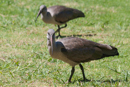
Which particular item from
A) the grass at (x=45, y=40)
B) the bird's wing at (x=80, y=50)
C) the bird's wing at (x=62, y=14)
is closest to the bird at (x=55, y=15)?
the bird's wing at (x=62, y=14)

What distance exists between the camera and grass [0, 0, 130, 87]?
5672 mm

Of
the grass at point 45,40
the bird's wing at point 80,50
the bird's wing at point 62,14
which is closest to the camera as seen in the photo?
the bird's wing at point 80,50

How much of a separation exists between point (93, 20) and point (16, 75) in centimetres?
612

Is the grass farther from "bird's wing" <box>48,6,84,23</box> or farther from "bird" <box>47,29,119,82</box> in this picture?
"bird's wing" <box>48,6,84,23</box>

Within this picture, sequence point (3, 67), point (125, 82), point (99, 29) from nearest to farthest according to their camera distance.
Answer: point (125, 82), point (3, 67), point (99, 29)

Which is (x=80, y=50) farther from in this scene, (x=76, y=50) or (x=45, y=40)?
(x=45, y=40)

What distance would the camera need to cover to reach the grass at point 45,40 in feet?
18.6

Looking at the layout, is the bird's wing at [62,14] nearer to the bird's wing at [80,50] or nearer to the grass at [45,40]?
the grass at [45,40]

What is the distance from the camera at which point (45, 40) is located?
8695mm

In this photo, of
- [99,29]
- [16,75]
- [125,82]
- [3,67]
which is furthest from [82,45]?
[99,29]

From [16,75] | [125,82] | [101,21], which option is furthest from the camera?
[101,21]

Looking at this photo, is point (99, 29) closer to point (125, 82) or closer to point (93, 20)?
point (93, 20)

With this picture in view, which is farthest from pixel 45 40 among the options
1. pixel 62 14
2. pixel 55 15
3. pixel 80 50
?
pixel 80 50

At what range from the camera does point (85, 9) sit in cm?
1220
